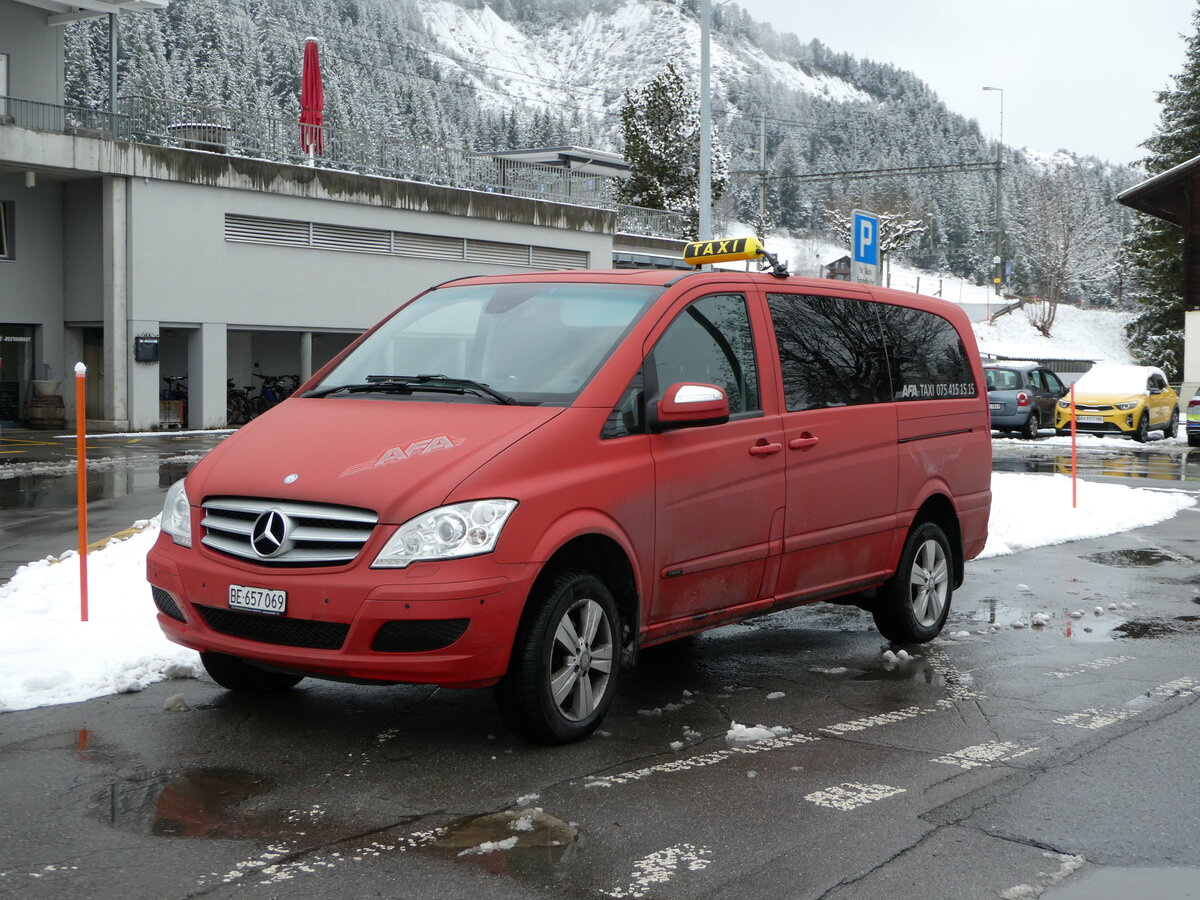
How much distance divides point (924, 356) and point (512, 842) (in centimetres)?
471

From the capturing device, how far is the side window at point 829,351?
6.85 m

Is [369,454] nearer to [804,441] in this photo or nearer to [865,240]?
[804,441]

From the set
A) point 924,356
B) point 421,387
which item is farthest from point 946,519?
point 421,387

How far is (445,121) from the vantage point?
128 meters

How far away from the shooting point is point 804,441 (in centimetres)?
673

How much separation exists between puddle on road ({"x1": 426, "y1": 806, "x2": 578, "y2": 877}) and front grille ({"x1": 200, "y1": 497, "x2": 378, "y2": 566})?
3.75 feet

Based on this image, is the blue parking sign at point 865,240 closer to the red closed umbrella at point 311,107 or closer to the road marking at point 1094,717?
the road marking at point 1094,717

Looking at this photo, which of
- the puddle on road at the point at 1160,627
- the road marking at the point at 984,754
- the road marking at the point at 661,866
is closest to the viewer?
the road marking at the point at 661,866

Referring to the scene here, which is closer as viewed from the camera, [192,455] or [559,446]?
[559,446]

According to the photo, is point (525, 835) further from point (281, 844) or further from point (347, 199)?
point (347, 199)

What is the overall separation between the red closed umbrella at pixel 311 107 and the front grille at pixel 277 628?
28478 millimetres

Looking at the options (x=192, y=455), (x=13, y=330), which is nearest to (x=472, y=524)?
(x=192, y=455)

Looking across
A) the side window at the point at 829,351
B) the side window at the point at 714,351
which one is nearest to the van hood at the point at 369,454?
the side window at the point at 714,351

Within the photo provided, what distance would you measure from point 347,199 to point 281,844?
2990 cm
